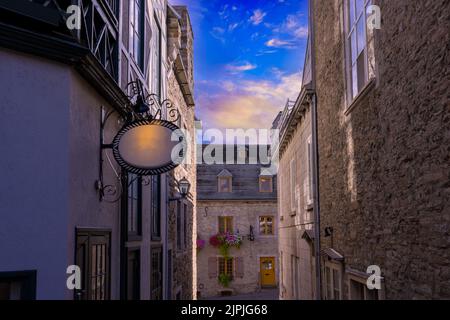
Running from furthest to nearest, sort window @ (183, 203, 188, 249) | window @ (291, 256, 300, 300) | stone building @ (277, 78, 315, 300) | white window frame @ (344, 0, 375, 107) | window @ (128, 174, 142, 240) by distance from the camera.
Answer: window @ (183, 203, 188, 249) < window @ (291, 256, 300, 300) < stone building @ (277, 78, 315, 300) < window @ (128, 174, 142, 240) < white window frame @ (344, 0, 375, 107)

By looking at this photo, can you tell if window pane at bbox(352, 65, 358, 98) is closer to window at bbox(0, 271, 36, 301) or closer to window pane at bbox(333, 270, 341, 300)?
window pane at bbox(333, 270, 341, 300)

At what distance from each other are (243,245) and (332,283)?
21.2 meters

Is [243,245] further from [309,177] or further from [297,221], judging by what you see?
[309,177]

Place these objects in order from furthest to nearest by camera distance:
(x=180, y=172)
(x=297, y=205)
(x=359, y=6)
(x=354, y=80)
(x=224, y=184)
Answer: (x=224, y=184), (x=180, y=172), (x=297, y=205), (x=354, y=80), (x=359, y=6)

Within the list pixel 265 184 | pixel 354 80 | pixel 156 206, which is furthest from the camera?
pixel 265 184

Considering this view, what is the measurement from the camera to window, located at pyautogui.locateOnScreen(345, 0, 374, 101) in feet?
25.2

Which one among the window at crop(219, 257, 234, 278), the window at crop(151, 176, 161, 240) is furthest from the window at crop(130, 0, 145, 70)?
the window at crop(219, 257, 234, 278)

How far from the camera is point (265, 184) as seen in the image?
1297 inches

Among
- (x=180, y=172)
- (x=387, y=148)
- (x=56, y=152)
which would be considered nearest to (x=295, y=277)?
(x=180, y=172)

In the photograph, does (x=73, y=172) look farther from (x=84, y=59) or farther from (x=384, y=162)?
(x=384, y=162)

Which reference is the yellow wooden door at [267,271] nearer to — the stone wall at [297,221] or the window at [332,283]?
the stone wall at [297,221]

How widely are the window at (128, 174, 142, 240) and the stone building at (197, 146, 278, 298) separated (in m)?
21.2

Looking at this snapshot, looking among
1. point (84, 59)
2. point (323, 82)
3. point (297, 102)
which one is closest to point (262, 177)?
point (297, 102)

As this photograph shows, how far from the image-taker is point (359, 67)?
8125mm
